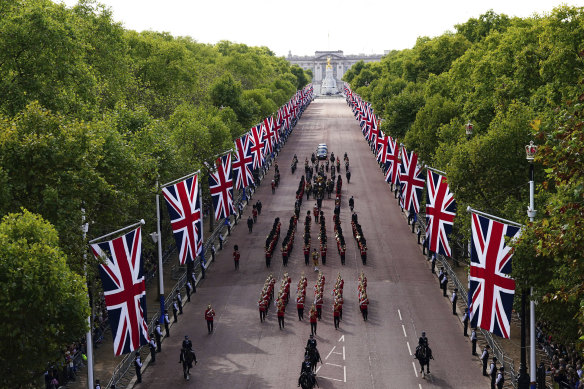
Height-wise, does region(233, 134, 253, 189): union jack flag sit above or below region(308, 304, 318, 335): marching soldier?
above

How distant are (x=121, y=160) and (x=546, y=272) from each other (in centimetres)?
1579

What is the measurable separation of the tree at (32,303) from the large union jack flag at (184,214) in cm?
1216

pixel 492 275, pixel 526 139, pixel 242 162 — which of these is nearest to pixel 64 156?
pixel 492 275

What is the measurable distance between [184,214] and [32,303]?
46.6ft

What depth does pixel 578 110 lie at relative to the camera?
51.0ft

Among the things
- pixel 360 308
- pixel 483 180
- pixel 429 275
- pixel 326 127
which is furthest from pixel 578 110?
pixel 326 127

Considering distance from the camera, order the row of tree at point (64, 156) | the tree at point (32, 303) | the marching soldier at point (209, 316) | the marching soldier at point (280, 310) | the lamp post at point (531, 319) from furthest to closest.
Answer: the marching soldier at point (280, 310) < the marching soldier at point (209, 316) < the lamp post at point (531, 319) < the row of tree at point (64, 156) < the tree at point (32, 303)

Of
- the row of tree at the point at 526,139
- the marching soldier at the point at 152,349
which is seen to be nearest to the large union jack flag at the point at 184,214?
the marching soldier at the point at 152,349

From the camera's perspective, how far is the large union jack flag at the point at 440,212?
3284 cm

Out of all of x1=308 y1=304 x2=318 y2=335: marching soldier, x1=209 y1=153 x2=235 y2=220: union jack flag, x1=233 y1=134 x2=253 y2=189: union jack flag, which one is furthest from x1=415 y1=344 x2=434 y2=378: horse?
x1=233 y1=134 x2=253 y2=189: union jack flag

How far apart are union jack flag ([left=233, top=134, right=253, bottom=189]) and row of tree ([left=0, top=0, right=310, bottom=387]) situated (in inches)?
35.0

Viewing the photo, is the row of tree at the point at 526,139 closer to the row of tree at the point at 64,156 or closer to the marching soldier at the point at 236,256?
the row of tree at the point at 64,156

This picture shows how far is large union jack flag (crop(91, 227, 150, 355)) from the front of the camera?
23797 mm

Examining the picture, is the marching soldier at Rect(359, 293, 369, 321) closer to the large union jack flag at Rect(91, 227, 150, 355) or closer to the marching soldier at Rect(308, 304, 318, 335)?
the marching soldier at Rect(308, 304, 318, 335)
